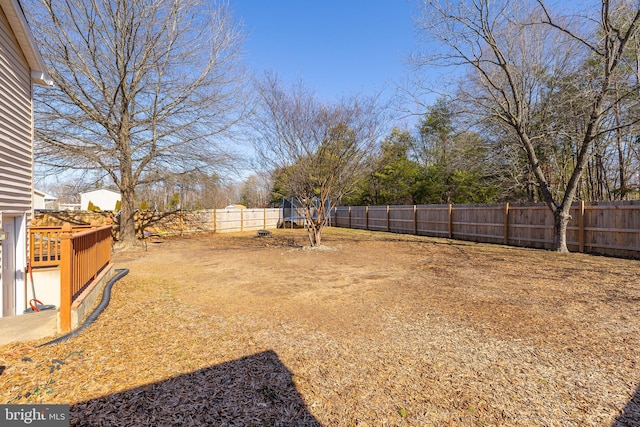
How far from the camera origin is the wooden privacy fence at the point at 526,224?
8.43 m

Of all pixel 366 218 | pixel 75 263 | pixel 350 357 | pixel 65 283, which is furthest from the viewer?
pixel 366 218

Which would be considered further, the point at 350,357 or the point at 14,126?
the point at 14,126

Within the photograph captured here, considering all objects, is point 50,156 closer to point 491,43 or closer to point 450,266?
point 450,266

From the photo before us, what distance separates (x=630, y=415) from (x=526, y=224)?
10.3m

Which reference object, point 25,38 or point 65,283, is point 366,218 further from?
point 65,283

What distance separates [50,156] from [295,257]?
8.32 metres

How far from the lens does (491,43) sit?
9141mm

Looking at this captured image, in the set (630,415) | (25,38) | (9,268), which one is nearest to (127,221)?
(9,268)

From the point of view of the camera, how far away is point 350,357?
117 inches

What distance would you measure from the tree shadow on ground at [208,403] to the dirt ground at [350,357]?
1 cm

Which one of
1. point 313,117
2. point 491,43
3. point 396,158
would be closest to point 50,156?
point 313,117

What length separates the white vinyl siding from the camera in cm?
443

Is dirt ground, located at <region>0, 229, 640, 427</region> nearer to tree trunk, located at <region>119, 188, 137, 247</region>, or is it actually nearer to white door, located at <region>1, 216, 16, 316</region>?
white door, located at <region>1, 216, 16, 316</region>

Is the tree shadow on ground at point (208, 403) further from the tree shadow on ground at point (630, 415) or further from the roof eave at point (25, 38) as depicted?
the roof eave at point (25, 38)
